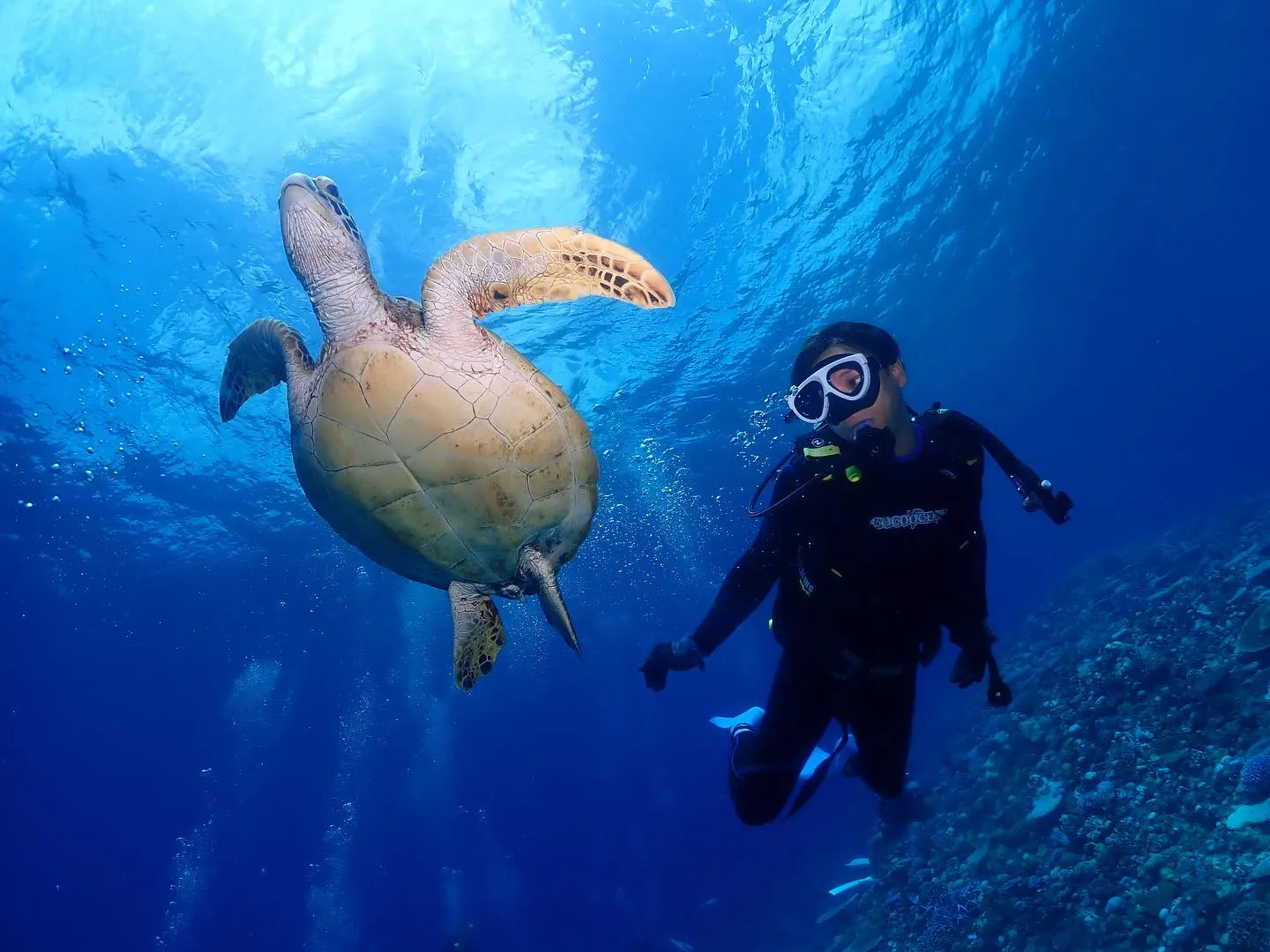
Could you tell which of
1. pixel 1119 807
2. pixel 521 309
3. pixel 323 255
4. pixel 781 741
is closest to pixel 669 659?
pixel 781 741

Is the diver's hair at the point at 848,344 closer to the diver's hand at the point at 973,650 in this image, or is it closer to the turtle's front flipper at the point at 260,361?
the diver's hand at the point at 973,650

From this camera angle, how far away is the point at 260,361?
4457mm

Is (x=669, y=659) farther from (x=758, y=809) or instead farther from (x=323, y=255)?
(x=323, y=255)

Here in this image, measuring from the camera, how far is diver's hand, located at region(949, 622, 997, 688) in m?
3.85

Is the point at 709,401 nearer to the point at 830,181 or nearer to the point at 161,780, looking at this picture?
the point at 830,181

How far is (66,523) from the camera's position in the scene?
1748cm

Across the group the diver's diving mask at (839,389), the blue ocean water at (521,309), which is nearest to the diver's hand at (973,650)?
the diver's diving mask at (839,389)

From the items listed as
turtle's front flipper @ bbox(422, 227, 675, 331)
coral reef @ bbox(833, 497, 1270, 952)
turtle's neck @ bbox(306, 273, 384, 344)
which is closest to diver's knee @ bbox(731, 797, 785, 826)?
coral reef @ bbox(833, 497, 1270, 952)

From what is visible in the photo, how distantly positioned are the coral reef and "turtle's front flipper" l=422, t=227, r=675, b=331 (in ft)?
20.6

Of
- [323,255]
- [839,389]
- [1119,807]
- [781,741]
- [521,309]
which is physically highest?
[521,309]

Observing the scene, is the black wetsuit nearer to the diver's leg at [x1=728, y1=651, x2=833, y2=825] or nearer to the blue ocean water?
the diver's leg at [x1=728, y1=651, x2=833, y2=825]

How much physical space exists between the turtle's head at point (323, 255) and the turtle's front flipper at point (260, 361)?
0.38m

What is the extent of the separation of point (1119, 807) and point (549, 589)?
272 inches

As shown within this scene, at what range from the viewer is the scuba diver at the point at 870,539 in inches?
138
